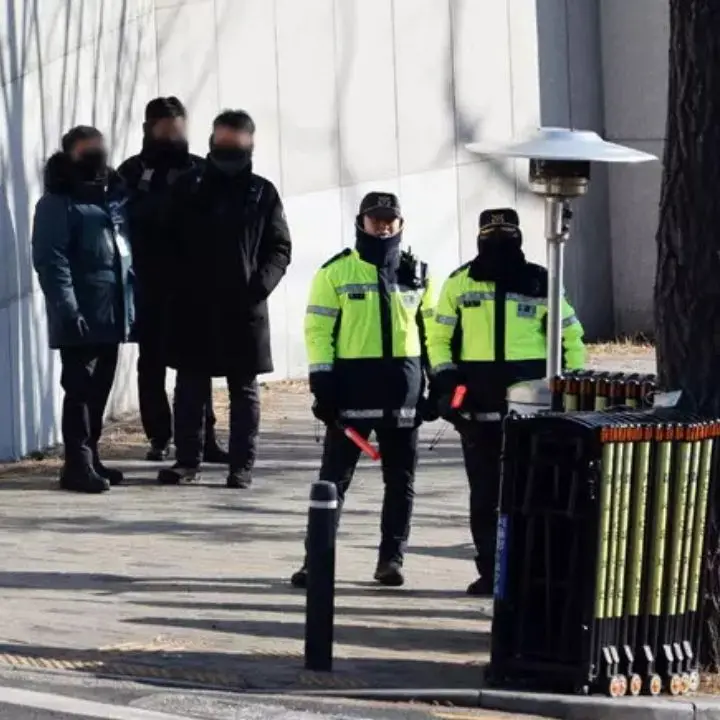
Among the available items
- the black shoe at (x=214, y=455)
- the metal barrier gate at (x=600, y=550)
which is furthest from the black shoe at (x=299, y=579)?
the black shoe at (x=214, y=455)

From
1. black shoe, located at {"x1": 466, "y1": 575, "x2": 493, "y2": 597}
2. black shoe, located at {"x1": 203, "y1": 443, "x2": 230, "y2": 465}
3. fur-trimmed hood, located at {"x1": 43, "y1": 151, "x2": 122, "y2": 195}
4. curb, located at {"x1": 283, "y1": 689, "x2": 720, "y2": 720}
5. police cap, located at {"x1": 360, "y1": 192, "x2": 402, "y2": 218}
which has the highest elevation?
fur-trimmed hood, located at {"x1": 43, "y1": 151, "x2": 122, "y2": 195}

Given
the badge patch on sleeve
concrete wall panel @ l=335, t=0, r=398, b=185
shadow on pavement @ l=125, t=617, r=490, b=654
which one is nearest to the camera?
shadow on pavement @ l=125, t=617, r=490, b=654

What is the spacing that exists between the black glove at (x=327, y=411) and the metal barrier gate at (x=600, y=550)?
1979mm

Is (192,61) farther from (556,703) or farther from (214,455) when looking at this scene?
(556,703)

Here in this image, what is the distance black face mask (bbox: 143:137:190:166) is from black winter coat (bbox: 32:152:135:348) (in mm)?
430

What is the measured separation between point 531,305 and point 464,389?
0.53 m

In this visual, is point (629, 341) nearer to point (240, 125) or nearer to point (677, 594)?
point (240, 125)

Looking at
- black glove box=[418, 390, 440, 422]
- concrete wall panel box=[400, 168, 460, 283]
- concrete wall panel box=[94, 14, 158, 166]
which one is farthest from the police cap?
concrete wall panel box=[400, 168, 460, 283]

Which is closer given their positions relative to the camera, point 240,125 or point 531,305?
point 531,305

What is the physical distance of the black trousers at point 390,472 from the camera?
34.2 feet

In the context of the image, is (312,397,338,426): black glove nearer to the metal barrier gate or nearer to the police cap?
the police cap

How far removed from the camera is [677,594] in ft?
28.0

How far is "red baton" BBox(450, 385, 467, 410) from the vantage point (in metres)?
10.2

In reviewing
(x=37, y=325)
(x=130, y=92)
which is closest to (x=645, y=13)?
(x=130, y=92)
